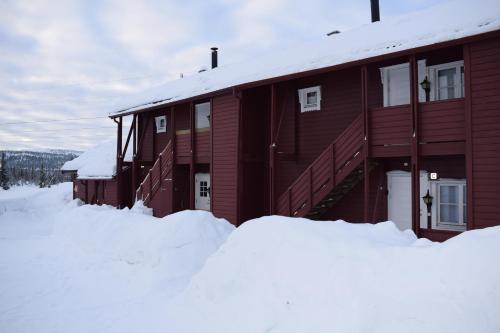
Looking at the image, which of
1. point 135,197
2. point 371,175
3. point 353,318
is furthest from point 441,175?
point 135,197

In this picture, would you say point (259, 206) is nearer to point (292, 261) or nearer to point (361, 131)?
point (361, 131)

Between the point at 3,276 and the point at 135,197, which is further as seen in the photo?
the point at 135,197

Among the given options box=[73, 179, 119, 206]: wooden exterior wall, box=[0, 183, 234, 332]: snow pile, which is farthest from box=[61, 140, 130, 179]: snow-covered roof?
box=[0, 183, 234, 332]: snow pile

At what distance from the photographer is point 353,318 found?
4.97m

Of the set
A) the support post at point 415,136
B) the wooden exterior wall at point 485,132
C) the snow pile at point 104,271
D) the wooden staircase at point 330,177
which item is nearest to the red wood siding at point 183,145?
the snow pile at point 104,271

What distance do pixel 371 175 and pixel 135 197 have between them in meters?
12.5

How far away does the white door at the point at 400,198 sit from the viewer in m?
11.0

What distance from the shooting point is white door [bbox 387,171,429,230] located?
36.2 ft

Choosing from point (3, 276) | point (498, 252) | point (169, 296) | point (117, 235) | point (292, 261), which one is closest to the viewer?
point (498, 252)

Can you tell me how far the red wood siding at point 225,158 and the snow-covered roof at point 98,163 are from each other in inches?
361

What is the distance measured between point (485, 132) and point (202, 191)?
12.3m

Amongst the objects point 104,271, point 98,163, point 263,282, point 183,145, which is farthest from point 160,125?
point 263,282

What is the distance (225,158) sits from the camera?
14.2m

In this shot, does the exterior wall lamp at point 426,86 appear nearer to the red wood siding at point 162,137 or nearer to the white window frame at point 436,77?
the white window frame at point 436,77
